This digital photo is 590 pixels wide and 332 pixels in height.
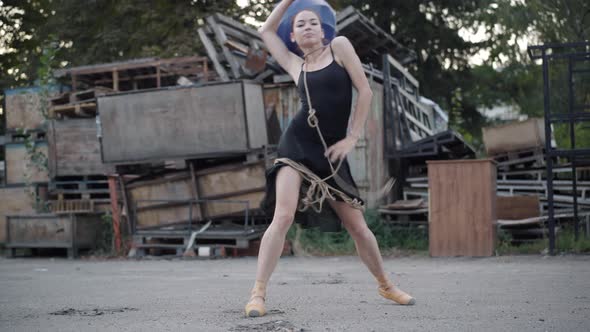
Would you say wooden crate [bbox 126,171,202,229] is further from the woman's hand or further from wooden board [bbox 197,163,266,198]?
the woman's hand

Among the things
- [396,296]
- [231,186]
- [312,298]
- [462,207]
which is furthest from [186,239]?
[396,296]

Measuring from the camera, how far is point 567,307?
5422 millimetres

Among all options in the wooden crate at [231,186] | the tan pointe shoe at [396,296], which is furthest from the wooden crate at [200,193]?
the tan pointe shoe at [396,296]

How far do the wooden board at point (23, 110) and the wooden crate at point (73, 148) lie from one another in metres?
0.63

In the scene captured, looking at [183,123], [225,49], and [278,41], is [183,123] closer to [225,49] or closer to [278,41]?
[225,49]

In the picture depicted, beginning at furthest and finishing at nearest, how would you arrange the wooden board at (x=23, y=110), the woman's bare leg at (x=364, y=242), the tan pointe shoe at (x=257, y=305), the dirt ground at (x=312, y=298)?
the wooden board at (x=23, y=110) → the woman's bare leg at (x=364, y=242) → the tan pointe shoe at (x=257, y=305) → the dirt ground at (x=312, y=298)

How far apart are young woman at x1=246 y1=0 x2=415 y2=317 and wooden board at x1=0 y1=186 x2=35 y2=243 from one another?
1191cm

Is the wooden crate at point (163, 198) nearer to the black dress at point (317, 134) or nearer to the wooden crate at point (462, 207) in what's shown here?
the wooden crate at point (462, 207)

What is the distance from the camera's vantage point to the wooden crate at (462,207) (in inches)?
460

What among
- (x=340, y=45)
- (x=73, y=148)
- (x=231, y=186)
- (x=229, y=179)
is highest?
(x=340, y=45)

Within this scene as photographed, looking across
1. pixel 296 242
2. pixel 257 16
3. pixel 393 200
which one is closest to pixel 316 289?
pixel 296 242

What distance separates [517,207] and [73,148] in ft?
27.7

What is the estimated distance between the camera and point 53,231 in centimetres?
1478

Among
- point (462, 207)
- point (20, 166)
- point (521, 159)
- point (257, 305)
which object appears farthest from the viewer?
point (20, 166)
